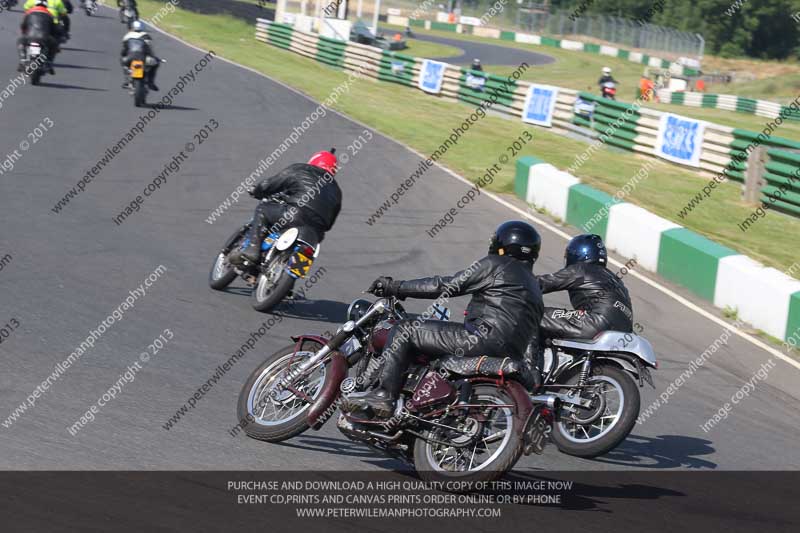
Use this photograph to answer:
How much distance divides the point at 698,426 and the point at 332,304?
160 inches

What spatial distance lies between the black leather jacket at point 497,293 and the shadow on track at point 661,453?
1.55 m

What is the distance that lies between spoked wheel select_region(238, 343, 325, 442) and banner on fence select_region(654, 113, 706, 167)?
18.9 m

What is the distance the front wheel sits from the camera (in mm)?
23578

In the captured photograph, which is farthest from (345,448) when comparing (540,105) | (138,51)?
(540,105)

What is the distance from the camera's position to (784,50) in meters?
75.6

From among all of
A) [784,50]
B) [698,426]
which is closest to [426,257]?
[698,426]

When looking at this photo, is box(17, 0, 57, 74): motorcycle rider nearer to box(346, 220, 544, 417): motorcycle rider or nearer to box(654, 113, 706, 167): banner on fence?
box(654, 113, 706, 167): banner on fence

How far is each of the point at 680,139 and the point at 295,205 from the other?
639 inches

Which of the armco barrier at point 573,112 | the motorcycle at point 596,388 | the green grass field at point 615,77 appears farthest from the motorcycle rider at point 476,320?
the green grass field at point 615,77

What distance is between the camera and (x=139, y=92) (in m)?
23.6

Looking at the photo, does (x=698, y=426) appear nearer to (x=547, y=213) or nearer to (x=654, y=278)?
(x=654, y=278)

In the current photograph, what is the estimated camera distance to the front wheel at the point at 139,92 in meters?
23.6

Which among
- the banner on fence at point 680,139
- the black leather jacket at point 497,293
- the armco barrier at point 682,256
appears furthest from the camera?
the banner on fence at point 680,139

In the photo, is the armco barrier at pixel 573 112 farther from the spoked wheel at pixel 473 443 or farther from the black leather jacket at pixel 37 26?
the black leather jacket at pixel 37 26
